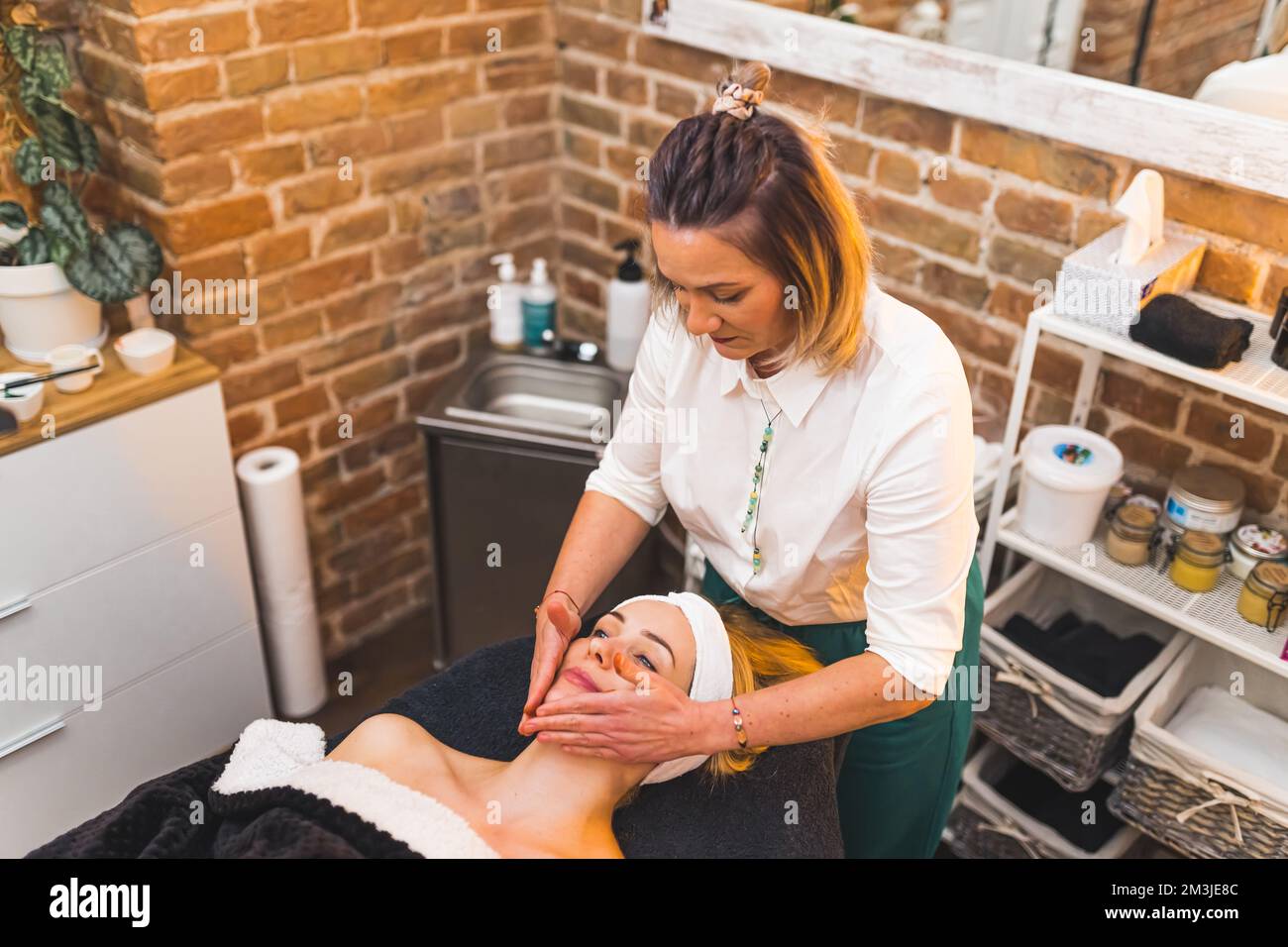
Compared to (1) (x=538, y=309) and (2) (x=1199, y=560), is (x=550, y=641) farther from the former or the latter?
(1) (x=538, y=309)

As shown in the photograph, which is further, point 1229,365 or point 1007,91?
point 1007,91

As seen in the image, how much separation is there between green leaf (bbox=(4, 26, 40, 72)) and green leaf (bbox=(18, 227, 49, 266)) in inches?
10.6

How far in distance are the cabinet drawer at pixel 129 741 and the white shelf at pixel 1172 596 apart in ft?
5.18

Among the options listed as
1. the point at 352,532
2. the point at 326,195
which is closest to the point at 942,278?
the point at 326,195

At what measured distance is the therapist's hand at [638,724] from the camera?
1.29 m

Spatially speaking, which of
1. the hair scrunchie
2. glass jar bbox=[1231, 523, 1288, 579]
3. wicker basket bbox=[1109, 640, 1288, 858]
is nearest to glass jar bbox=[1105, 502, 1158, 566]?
glass jar bbox=[1231, 523, 1288, 579]

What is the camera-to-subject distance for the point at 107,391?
6.46ft

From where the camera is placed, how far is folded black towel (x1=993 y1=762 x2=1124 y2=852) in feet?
6.70

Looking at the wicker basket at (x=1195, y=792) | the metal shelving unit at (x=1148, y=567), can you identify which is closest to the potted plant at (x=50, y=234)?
the metal shelving unit at (x=1148, y=567)

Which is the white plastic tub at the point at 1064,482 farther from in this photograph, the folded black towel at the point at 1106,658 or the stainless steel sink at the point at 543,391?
the stainless steel sink at the point at 543,391

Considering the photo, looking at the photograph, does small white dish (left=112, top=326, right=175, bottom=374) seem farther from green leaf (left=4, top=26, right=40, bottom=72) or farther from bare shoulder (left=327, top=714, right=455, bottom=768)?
bare shoulder (left=327, top=714, right=455, bottom=768)

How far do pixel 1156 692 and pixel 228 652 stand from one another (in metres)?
1.78

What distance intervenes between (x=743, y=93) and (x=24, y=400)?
1.32m

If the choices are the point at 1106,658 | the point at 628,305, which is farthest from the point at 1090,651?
the point at 628,305
